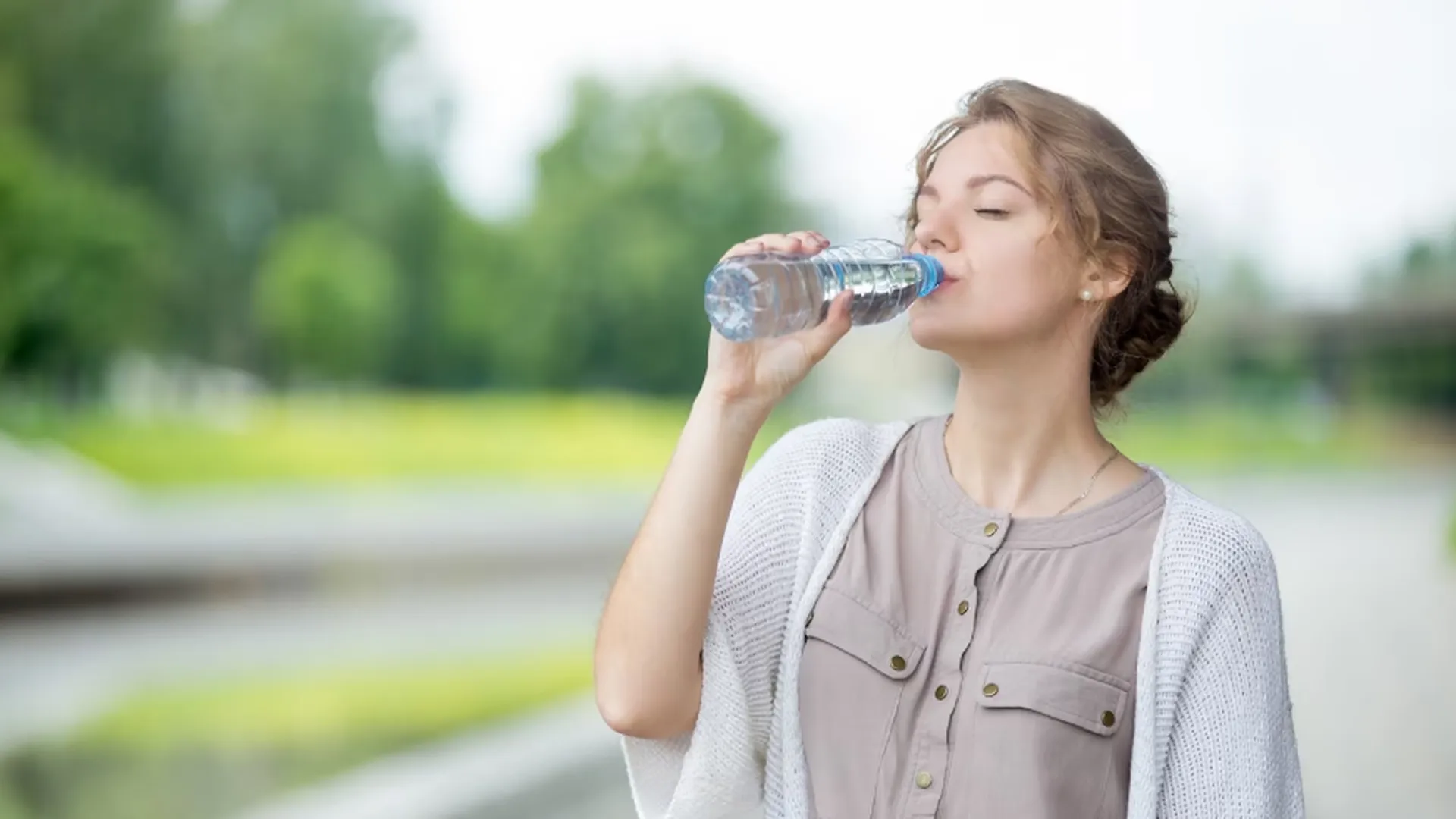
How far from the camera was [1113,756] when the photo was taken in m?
1.02

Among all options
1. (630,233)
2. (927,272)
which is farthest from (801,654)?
(630,233)

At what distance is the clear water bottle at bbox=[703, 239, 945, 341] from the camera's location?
39.4 inches

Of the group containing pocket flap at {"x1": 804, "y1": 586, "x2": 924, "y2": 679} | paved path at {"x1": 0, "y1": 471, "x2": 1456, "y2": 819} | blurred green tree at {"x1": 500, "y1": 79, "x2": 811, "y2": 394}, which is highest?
blurred green tree at {"x1": 500, "y1": 79, "x2": 811, "y2": 394}

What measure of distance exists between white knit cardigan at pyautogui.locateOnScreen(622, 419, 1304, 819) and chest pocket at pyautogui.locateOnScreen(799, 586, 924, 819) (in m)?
0.01

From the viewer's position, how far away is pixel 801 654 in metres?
1.08

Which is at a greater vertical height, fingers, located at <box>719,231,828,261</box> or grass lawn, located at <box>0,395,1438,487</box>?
A: fingers, located at <box>719,231,828,261</box>

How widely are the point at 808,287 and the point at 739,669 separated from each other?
0.94 feet

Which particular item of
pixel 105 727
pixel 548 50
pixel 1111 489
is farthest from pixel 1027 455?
pixel 548 50

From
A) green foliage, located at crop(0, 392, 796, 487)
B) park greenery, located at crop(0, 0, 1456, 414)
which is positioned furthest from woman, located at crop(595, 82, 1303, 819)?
green foliage, located at crop(0, 392, 796, 487)

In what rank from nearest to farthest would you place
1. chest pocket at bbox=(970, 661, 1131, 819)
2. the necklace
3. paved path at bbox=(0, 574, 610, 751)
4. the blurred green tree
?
1. chest pocket at bbox=(970, 661, 1131, 819)
2. the necklace
3. paved path at bbox=(0, 574, 610, 751)
4. the blurred green tree

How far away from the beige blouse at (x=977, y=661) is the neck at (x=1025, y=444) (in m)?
0.02

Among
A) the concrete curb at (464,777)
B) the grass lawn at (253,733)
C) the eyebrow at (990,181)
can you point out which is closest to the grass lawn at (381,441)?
the grass lawn at (253,733)

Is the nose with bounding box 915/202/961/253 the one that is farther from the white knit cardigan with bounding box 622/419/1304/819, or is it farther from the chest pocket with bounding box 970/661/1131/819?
the chest pocket with bounding box 970/661/1131/819

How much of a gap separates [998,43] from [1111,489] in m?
2.60
